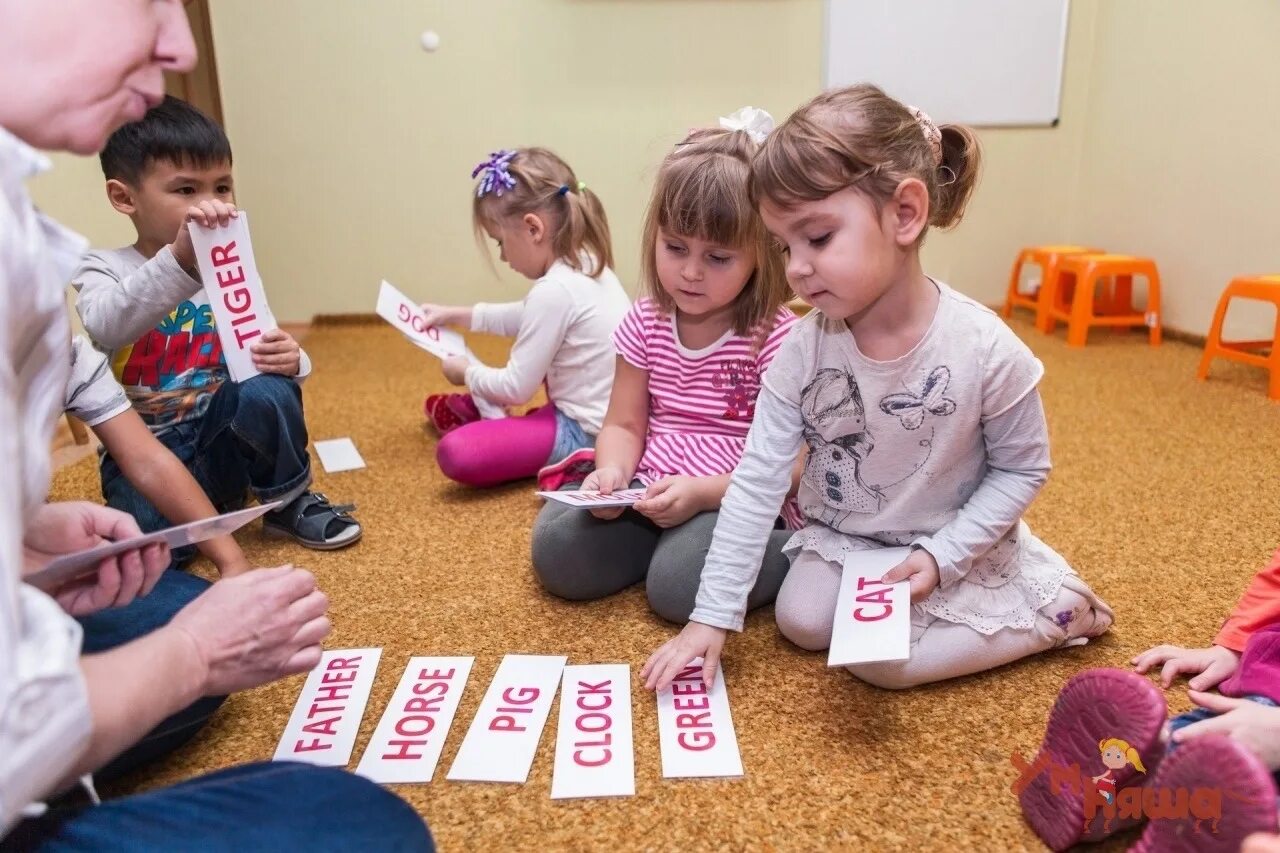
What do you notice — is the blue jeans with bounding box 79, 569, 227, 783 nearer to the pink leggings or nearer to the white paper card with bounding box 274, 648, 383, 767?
the white paper card with bounding box 274, 648, 383, 767

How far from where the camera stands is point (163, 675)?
0.53m

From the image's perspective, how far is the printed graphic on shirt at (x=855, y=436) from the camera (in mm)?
981

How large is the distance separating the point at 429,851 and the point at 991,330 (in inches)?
29.2

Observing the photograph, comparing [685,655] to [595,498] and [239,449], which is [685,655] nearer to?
[595,498]

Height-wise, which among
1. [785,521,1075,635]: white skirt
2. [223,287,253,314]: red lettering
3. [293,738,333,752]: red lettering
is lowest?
[293,738,333,752]: red lettering

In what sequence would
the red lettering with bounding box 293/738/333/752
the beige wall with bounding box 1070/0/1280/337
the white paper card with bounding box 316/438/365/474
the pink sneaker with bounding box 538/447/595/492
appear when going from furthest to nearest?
the beige wall with bounding box 1070/0/1280/337
the white paper card with bounding box 316/438/365/474
the pink sneaker with bounding box 538/447/595/492
the red lettering with bounding box 293/738/333/752

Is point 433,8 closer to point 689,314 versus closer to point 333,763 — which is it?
point 689,314

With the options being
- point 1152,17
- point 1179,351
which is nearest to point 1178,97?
point 1152,17

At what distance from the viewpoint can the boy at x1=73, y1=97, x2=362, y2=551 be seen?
1264mm

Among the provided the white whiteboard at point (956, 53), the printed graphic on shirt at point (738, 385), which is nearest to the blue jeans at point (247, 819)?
the printed graphic on shirt at point (738, 385)

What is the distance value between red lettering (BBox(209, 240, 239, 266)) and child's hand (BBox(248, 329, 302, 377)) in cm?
13

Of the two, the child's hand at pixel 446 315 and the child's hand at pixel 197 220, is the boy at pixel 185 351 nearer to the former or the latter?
the child's hand at pixel 197 220

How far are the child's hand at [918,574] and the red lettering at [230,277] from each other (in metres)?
0.96

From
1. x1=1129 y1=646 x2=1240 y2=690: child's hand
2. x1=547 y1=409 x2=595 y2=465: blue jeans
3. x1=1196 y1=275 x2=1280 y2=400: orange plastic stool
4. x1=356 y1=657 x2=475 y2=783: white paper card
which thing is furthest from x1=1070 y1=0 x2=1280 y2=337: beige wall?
x1=356 y1=657 x2=475 y2=783: white paper card
